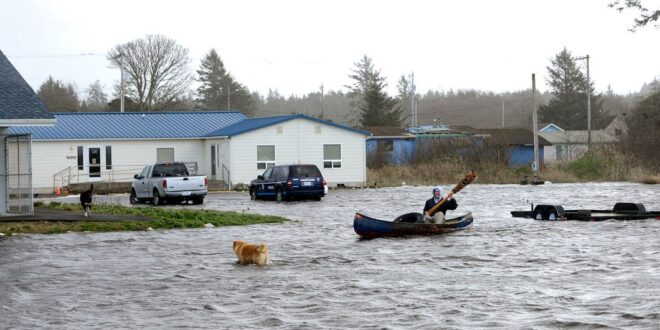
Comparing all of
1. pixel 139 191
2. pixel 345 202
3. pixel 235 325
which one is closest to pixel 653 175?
pixel 345 202

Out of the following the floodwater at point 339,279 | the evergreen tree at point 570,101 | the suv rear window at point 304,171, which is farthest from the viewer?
the evergreen tree at point 570,101

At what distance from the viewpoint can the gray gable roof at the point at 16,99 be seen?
95.6ft

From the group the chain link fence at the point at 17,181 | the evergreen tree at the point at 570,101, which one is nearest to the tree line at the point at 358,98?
the evergreen tree at the point at 570,101

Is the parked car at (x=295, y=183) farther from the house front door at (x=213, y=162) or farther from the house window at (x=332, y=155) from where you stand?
the house front door at (x=213, y=162)

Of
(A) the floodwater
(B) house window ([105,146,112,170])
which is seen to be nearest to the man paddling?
(A) the floodwater

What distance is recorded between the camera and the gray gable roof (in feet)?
A: 95.6

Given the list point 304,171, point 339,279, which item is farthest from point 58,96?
point 339,279

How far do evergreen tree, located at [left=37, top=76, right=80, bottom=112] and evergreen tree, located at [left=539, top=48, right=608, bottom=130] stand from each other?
55.3 meters

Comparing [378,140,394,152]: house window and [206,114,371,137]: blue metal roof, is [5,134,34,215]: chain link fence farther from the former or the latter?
[378,140,394,152]: house window

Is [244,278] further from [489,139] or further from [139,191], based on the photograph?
[489,139]

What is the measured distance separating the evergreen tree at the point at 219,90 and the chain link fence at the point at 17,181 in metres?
92.6

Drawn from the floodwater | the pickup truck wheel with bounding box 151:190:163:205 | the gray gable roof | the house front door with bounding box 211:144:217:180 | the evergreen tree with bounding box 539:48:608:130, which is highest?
the evergreen tree with bounding box 539:48:608:130

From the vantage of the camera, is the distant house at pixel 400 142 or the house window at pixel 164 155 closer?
the house window at pixel 164 155

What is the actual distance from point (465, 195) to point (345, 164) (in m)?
13.3
